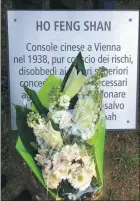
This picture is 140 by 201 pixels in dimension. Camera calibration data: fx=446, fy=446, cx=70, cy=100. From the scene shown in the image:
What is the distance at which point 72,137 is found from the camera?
1369 mm

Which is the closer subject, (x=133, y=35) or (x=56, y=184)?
(x=56, y=184)

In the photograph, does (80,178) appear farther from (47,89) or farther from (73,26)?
(73,26)

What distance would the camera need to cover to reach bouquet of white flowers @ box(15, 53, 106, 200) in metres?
1.34

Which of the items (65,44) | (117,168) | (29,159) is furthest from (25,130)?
(117,168)

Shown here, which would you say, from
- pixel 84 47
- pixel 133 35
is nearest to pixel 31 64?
pixel 84 47

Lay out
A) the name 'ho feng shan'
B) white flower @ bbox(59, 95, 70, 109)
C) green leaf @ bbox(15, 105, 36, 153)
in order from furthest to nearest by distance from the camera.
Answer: the name 'ho feng shan' < green leaf @ bbox(15, 105, 36, 153) < white flower @ bbox(59, 95, 70, 109)

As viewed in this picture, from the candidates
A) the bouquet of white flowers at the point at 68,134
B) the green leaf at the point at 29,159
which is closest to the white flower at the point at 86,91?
the bouquet of white flowers at the point at 68,134

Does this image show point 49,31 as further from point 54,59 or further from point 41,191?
point 41,191

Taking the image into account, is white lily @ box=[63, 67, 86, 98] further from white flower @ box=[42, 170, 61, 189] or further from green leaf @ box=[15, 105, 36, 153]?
white flower @ box=[42, 170, 61, 189]

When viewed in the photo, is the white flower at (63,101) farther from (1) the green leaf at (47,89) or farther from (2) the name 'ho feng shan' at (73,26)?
(2) the name 'ho feng shan' at (73,26)

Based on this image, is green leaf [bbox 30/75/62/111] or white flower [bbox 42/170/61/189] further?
green leaf [bbox 30/75/62/111]

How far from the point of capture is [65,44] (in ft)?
6.40

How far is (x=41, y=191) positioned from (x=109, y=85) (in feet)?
2.04

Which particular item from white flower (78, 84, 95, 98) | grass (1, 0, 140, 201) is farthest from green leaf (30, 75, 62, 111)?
grass (1, 0, 140, 201)
